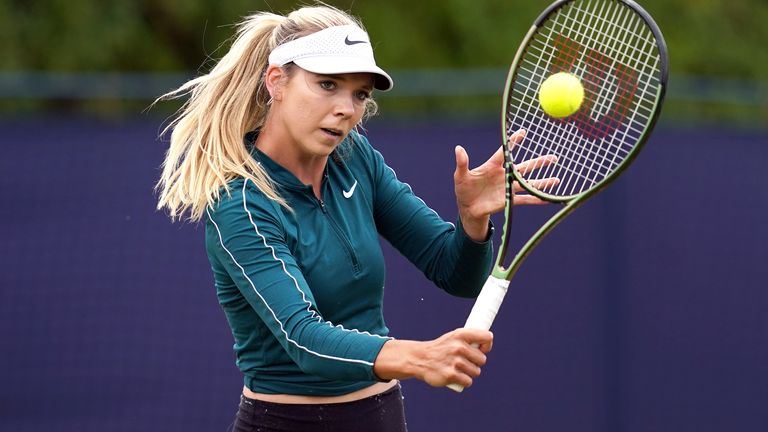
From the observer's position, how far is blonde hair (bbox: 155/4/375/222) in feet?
10.00

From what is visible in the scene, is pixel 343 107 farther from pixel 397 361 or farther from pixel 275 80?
pixel 397 361

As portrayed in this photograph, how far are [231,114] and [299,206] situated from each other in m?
0.30

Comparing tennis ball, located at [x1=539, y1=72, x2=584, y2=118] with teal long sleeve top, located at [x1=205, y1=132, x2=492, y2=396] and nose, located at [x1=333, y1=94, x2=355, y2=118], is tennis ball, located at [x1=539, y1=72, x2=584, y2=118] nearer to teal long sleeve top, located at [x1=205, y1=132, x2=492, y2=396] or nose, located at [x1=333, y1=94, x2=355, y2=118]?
teal long sleeve top, located at [x1=205, y1=132, x2=492, y2=396]

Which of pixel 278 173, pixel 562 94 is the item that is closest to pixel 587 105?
pixel 562 94

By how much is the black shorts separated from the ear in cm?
78

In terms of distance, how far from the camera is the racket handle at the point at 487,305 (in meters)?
2.83

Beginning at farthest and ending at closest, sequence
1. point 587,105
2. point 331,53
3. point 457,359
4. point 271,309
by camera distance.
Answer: point 587,105 → point 331,53 → point 271,309 → point 457,359

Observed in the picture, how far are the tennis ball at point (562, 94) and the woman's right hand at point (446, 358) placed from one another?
2.69ft

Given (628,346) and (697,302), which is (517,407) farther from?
(697,302)

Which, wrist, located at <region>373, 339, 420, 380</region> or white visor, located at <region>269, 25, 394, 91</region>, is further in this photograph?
white visor, located at <region>269, 25, 394, 91</region>

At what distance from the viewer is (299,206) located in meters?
3.09

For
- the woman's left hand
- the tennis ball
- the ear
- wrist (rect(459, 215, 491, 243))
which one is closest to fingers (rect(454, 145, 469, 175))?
the woman's left hand

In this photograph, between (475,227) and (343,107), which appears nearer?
(343,107)

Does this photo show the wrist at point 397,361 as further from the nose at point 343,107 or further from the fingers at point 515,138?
the fingers at point 515,138
